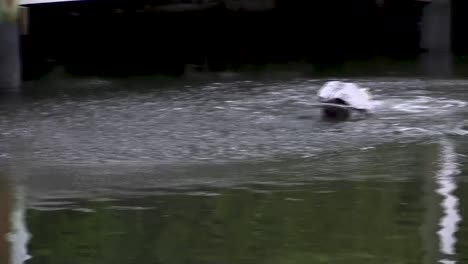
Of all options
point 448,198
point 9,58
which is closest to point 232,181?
point 448,198

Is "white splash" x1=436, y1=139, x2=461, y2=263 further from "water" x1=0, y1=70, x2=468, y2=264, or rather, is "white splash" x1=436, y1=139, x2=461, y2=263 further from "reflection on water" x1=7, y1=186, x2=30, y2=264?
"reflection on water" x1=7, y1=186, x2=30, y2=264

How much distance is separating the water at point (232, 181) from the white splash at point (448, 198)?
0.02 meters

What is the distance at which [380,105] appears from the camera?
12891mm

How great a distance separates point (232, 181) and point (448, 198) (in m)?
1.84

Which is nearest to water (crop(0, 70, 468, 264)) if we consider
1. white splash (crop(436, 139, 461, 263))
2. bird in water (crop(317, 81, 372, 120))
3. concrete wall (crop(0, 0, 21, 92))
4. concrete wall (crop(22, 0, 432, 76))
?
white splash (crop(436, 139, 461, 263))

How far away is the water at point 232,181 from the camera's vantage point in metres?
6.33

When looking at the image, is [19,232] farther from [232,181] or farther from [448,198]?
[448,198]

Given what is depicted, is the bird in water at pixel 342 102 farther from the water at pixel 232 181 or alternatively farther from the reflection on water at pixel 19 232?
the reflection on water at pixel 19 232

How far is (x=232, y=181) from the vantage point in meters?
8.29

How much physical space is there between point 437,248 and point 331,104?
5871 mm

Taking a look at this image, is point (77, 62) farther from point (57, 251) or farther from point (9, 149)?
point (57, 251)

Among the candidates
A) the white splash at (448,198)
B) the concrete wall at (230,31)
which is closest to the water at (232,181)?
the white splash at (448,198)

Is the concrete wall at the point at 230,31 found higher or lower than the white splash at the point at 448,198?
higher

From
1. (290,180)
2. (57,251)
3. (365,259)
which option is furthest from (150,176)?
(365,259)
